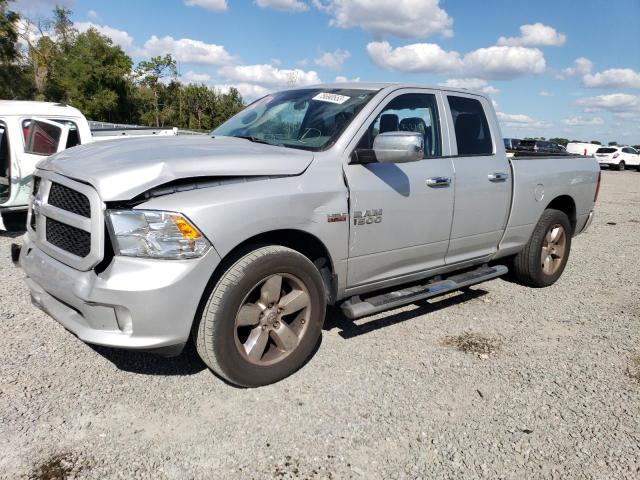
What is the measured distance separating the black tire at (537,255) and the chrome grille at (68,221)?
165 inches

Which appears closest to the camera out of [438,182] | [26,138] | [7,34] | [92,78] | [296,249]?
[296,249]

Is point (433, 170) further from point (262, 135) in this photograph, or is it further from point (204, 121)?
point (204, 121)

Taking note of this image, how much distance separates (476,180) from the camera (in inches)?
170

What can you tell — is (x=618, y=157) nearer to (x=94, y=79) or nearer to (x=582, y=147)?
(x=582, y=147)

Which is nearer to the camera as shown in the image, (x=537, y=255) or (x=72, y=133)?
(x=537, y=255)

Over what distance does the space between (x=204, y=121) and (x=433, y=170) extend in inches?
1967

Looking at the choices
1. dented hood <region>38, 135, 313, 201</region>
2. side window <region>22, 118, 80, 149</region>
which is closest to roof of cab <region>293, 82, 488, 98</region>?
dented hood <region>38, 135, 313, 201</region>

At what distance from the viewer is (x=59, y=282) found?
9.39 feet

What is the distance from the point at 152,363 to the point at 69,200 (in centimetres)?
126

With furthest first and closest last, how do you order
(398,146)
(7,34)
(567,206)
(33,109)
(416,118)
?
(7,34)
(33,109)
(567,206)
(416,118)
(398,146)

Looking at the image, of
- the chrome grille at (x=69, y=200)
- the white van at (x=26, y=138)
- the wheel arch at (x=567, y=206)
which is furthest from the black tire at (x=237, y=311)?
the white van at (x=26, y=138)

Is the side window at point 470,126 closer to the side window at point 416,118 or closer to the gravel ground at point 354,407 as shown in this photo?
the side window at point 416,118

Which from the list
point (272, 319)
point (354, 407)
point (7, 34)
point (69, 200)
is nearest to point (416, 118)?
point (272, 319)

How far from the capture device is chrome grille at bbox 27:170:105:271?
2.65 m
